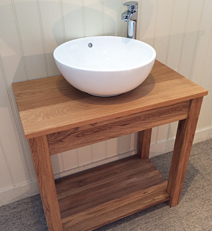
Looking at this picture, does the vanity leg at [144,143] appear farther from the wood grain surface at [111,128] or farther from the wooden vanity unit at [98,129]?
the wood grain surface at [111,128]

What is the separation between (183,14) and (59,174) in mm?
1179

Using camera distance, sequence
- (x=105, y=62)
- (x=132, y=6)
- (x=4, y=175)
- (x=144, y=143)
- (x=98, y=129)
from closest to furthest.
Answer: (x=98, y=129), (x=132, y=6), (x=105, y=62), (x=4, y=175), (x=144, y=143)

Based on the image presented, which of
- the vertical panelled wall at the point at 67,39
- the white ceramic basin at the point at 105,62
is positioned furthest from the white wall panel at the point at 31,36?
the white ceramic basin at the point at 105,62

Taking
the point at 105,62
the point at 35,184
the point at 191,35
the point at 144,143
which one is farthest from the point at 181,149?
the point at 35,184

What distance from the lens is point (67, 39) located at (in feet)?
4.07

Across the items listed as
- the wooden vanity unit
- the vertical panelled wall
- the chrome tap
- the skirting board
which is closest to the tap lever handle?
the chrome tap

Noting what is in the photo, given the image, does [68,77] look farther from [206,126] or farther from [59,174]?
[206,126]

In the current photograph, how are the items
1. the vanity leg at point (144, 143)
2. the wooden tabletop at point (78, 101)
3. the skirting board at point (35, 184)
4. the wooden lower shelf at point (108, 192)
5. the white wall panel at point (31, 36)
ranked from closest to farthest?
the wooden tabletop at point (78, 101), the white wall panel at point (31, 36), the wooden lower shelf at point (108, 192), the skirting board at point (35, 184), the vanity leg at point (144, 143)

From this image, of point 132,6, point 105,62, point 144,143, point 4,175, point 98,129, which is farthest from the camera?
point 144,143

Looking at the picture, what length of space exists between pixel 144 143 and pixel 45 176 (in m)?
0.83

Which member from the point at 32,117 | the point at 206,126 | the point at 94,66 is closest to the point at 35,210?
the point at 32,117

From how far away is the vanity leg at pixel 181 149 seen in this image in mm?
1169

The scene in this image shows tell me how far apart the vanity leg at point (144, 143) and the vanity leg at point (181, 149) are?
12.2 inches

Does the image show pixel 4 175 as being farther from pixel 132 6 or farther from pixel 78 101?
pixel 132 6
